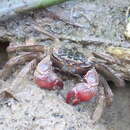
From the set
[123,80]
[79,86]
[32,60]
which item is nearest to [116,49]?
[123,80]

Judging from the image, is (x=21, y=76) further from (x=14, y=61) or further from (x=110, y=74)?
(x=110, y=74)

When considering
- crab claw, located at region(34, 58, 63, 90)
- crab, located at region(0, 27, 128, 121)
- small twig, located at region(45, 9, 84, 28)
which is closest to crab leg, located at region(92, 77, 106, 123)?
crab, located at region(0, 27, 128, 121)

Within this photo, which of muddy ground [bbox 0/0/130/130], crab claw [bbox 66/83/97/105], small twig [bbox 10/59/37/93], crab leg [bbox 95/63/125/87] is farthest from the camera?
crab leg [bbox 95/63/125/87]

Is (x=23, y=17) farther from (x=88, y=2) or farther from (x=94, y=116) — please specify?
(x=94, y=116)

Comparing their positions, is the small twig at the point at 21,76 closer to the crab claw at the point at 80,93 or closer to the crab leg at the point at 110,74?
the crab claw at the point at 80,93

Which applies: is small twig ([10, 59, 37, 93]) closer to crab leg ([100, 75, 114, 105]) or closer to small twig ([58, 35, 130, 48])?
small twig ([58, 35, 130, 48])

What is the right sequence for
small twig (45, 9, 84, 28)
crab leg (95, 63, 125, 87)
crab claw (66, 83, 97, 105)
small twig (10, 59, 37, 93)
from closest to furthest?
1. crab claw (66, 83, 97, 105)
2. small twig (10, 59, 37, 93)
3. crab leg (95, 63, 125, 87)
4. small twig (45, 9, 84, 28)

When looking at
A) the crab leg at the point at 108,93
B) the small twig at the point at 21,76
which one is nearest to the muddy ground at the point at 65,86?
the small twig at the point at 21,76
